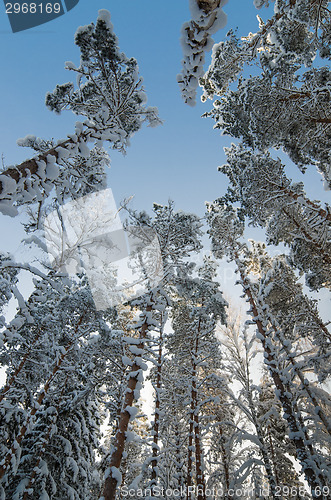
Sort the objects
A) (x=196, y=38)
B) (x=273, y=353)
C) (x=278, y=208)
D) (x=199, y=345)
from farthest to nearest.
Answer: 1. (x=199, y=345)
2. (x=278, y=208)
3. (x=273, y=353)
4. (x=196, y=38)

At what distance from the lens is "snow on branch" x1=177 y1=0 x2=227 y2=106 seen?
2.34 m

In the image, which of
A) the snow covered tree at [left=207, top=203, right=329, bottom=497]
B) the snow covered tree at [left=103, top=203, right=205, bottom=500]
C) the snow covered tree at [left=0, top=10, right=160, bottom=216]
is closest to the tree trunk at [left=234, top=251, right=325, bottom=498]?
the snow covered tree at [left=207, top=203, right=329, bottom=497]

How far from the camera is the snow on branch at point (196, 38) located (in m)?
2.34

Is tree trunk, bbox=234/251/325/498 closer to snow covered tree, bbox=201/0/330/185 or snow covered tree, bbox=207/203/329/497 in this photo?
snow covered tree, bbox=207/203/329/497

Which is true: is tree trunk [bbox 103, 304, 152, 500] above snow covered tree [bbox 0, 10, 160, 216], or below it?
below

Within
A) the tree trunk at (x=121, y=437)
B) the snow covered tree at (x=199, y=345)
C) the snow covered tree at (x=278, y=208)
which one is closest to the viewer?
the tree trunk at (x=121, y=437)

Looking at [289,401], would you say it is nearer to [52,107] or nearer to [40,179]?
[40,179]

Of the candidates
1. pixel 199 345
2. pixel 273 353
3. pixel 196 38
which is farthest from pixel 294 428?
pixel 196 38

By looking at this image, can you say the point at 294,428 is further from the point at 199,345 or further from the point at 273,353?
the point at 199,345

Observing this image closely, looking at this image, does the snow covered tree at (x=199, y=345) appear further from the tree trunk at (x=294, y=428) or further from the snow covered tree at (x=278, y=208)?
the snow covered tree at (x=278, y=208)

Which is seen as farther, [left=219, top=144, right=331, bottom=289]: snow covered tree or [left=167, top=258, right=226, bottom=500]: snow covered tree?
[left=167, top=258, right=226, bottom=500]: snow covered tree

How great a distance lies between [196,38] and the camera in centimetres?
271

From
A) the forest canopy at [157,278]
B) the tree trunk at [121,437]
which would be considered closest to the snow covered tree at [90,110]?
the forest canopy at [157,278]

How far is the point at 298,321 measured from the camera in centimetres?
1116
